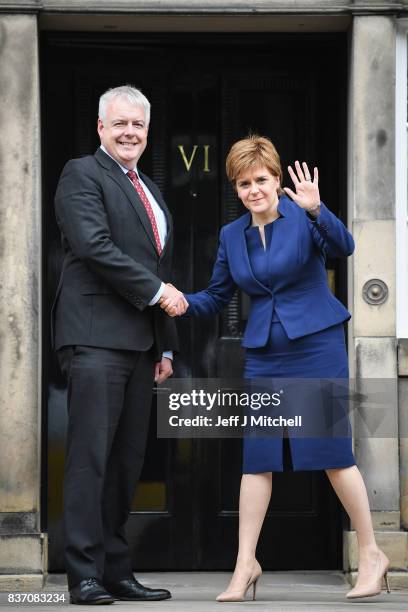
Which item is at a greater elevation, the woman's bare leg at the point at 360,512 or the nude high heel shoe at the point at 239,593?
the woman's bare leg at the point at 360,512

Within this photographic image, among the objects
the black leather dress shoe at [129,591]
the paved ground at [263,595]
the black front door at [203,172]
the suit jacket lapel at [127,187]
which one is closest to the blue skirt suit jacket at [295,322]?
the suit jacket lapel at [127,187]

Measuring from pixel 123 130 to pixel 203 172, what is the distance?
1.42 metres

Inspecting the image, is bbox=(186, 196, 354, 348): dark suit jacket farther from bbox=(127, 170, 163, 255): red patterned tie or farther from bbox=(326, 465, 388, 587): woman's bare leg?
bbox=(326, 465, 388, 587): woman's bare leg

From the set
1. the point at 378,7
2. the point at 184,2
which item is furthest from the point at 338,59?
the point at 184,2

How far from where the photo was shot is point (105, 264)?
5629mm

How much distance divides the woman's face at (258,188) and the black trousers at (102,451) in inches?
32.6

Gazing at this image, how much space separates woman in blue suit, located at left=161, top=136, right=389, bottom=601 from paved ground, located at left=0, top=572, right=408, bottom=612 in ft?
0.48

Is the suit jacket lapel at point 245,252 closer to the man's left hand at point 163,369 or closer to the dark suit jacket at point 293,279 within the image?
the dark suit jacket at point 293,279

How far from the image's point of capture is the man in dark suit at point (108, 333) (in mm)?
5656

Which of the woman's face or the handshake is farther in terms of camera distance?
the woman's face

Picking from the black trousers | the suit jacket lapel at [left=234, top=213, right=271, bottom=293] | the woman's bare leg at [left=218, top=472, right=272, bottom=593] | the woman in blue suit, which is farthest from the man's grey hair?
the woman's bare leg at [left=218, top=472, right=272, bottom=593]

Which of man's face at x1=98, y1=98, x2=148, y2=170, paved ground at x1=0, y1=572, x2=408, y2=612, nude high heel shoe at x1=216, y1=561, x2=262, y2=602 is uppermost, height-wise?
man's face at x1=98, y1=98, x2=148, y2=170

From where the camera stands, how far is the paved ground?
18.8 feet

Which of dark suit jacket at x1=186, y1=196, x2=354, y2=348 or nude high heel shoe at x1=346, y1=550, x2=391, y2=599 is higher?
dark suit jacket at x1=186, y1=196, x2=354, y2=348
